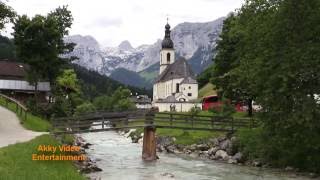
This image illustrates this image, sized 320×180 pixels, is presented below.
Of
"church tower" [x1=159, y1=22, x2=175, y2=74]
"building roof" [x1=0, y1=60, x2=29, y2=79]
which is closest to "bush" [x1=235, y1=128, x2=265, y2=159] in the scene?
"building roof" [x1=0, y1=60, x2=29, y2=79]

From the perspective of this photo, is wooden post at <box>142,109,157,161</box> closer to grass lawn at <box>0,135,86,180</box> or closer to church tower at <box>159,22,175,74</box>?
grass lawn at <box>0,135,86,180</box>

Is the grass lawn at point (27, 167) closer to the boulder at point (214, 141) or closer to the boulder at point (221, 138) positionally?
the boulder at point (214, 141)

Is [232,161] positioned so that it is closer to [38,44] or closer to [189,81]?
[38,44]

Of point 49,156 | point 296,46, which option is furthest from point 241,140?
point 49,156

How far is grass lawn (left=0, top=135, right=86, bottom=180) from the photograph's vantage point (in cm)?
1738

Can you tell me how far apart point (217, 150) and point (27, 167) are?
26.3m

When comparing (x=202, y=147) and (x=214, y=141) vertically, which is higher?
(x=214, y=141)

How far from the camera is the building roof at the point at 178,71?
15404cm

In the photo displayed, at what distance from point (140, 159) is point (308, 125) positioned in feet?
46.3

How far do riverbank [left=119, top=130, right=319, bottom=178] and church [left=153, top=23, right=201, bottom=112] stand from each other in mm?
56392

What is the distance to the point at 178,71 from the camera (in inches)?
6235

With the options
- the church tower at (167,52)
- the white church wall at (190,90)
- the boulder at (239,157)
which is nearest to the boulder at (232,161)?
the boulder at (239,157)

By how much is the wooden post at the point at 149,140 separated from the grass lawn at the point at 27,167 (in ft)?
47.7

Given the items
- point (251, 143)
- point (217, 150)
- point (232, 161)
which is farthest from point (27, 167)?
point (217, 150)
